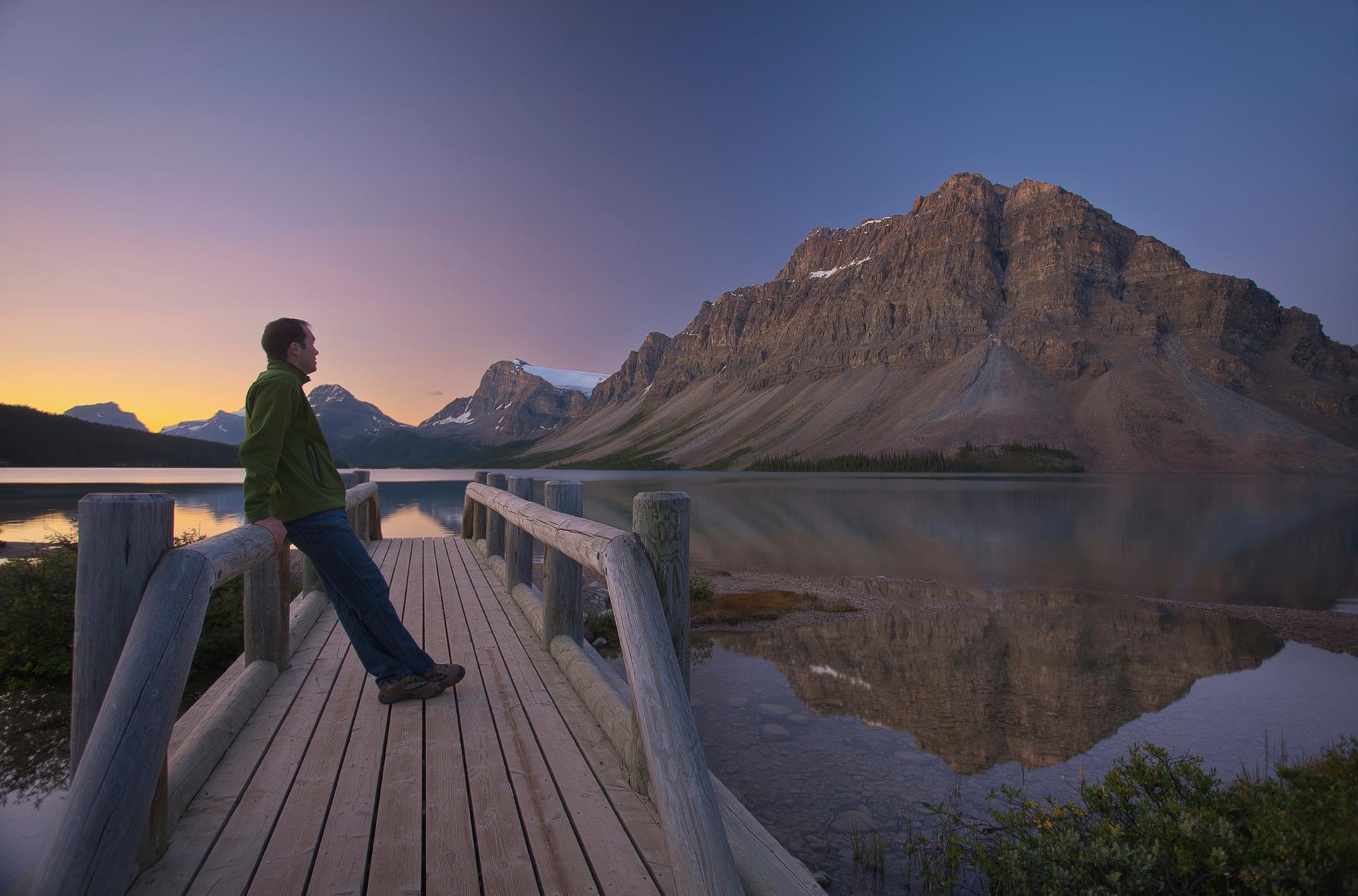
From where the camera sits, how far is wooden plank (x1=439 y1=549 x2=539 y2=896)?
2561 mm

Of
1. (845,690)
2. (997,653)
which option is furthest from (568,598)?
(997,653)

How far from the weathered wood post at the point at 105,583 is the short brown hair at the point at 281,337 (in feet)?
5.82

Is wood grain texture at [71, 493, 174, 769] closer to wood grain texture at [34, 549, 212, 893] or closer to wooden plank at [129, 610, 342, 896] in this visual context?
wood grain texture at [34, 549, 212, 893]

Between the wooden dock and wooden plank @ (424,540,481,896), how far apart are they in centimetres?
1

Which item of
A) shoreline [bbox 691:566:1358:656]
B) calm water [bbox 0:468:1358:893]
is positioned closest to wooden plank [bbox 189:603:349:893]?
calm water [bbox 0:468:1358:893]

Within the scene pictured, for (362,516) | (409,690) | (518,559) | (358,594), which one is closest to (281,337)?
(358,594)

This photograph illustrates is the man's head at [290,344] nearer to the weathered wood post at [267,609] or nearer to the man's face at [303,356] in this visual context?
the man's face at [303,356]

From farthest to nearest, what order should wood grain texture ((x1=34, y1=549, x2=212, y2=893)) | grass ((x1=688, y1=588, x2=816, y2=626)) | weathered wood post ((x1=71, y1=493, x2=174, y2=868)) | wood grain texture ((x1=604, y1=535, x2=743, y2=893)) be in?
1. grass ((x1=688, y1=588, x2=816, y2=626))
2. wood grain texture ((x1=604, y1=535, x2=743, y2=893))
3. weathered wood post ((x1=71, y1=493, x2=174, y2=868))
4. wood grain texture ((x1=34, y1=549, x2=212, y2=893))

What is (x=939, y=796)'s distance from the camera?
558cm

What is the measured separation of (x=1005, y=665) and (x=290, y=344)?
9359mm

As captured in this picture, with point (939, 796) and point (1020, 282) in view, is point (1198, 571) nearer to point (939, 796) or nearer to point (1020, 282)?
point (939, 796)

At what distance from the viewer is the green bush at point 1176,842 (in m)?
3.08

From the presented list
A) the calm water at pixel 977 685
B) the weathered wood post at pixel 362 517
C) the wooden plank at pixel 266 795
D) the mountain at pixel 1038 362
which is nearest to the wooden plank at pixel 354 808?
the wooden plank at pixel 266 795

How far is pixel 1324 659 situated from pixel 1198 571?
8.93m
